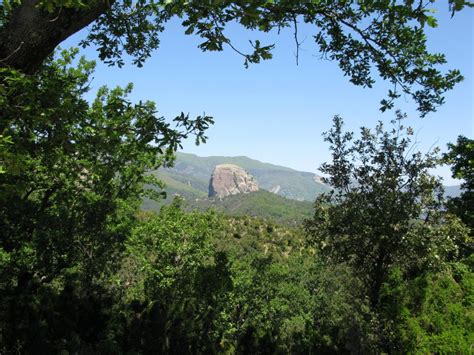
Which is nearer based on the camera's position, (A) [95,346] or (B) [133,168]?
(A) [95,346]

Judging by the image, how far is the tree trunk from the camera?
3281 mm

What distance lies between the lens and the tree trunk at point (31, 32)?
328 centimetres

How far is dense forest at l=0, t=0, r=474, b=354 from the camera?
3.48m

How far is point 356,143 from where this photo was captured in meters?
11.6

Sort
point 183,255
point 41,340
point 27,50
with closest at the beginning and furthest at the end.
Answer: point 27,50 < point 41,340 < point 183,255

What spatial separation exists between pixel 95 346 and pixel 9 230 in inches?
252

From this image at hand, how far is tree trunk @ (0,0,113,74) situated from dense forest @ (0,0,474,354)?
0.7 inches

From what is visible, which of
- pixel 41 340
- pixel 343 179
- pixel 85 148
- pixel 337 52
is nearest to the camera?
pixel 85 148

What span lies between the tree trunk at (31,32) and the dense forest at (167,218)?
0.06 ft

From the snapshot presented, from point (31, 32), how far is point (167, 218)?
78.0 ft

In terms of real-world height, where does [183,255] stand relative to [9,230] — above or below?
below

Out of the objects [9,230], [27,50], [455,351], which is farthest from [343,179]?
[9,230]

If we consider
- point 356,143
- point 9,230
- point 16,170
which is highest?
point 356,143

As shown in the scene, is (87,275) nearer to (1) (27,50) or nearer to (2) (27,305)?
(2) (27,305)
